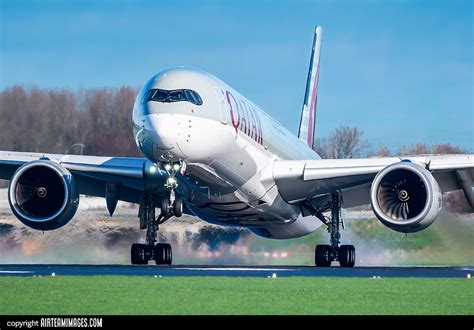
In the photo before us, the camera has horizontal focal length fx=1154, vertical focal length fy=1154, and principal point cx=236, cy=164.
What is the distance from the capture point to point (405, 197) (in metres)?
29.9

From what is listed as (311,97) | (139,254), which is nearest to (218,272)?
(139,254)

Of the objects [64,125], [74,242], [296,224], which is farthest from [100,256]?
[64,125]

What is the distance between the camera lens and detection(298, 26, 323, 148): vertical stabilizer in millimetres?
42875

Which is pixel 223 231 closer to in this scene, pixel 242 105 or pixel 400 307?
pixel 242 105

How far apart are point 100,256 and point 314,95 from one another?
12896 millimetres

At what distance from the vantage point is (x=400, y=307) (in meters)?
16.1

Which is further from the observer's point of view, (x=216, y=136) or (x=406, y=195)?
(x=406, y=195)

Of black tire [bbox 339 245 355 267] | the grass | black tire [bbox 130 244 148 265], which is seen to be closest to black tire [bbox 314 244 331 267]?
A: black tire [bbox 339 245 355 267]

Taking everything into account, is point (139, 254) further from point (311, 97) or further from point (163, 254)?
point (311, 97)

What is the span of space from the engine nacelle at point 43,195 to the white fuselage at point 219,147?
3.14 metres

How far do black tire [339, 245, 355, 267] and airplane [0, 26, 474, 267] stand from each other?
0.14 feet

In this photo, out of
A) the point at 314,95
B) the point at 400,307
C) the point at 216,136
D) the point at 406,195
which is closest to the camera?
the point at 400,307

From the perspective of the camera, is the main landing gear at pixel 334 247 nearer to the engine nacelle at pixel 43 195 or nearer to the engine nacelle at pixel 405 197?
the engine nacelle at pixel 405 197

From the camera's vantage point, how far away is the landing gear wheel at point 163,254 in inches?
1326
